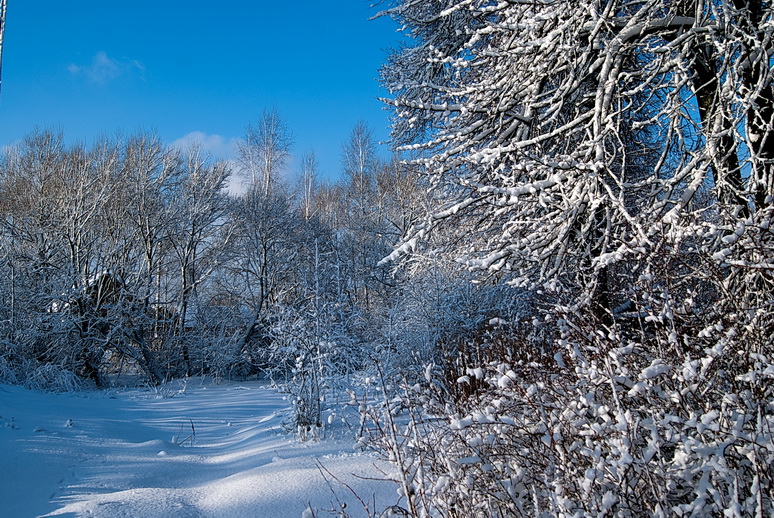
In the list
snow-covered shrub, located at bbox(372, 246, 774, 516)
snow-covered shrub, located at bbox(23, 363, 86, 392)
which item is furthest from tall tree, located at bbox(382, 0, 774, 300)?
snow-covered shrub, located at bbox(23, 363, 86, 392)

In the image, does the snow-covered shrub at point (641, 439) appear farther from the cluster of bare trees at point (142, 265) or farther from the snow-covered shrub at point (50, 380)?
the snow-covered shrub at point (50, 380)

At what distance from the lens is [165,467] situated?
4324 millimetres

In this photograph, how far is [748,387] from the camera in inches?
82.4

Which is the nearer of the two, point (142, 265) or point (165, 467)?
point (165, 467)

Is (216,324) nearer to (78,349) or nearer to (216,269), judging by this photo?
(216,269)

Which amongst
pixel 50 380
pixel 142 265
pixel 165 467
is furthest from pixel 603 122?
pixel 142 265

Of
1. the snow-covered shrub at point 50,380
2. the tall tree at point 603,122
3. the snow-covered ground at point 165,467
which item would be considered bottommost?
the snow-covered ground at point 165,467

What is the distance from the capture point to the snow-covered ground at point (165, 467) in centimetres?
325

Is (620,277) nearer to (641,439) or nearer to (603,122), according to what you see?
(603,122)

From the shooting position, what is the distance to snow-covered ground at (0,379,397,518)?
3246 millimetres

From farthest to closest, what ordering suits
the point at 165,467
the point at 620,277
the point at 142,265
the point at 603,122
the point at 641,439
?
1. the point at 142,265
2. the point at 165,467
3. the point at 620,277
4. the point at 603,122
5. the point at 641,439

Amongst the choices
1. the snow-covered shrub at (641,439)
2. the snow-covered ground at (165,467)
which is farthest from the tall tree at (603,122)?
the snow-covered ground at (165,467)

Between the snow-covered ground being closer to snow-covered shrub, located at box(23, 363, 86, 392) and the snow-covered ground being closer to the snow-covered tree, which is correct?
the snow-covered tree

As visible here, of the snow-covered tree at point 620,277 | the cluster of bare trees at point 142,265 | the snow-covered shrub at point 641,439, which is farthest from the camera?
the cluster of bare trees at point 142,265
